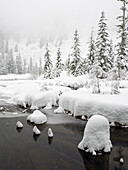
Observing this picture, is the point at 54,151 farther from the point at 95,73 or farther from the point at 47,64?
the point at 47,64

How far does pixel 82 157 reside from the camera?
18.2 feet

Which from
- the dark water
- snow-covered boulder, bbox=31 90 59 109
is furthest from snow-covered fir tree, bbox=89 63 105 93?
the dark water

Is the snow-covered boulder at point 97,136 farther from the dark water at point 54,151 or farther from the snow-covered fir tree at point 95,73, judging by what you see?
the snow-covered fir tree at point 95,73

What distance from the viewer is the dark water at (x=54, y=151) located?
5.11 metres

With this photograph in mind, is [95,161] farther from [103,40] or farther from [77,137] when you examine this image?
[103,40]

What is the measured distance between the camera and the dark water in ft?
16.8

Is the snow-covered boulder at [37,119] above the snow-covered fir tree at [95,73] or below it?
below

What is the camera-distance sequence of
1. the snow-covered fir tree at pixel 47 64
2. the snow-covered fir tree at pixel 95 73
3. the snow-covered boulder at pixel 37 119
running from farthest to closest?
the snow-covered fir tree at pixel 47 64
the snow-covered fir tree at pixel 95 73
the snow-covered boulder at pixel 37 119

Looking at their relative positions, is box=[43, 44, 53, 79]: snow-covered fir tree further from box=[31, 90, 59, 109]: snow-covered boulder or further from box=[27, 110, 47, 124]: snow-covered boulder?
box=[27, 110, 47, 124]: snow-covered boulder

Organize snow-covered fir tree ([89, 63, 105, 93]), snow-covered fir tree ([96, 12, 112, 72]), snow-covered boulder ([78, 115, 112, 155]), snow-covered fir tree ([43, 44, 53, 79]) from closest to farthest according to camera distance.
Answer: snow-covered boulder ([78, 115, 112, 155]) → snow-covered fir tree ([89, 63, 105, 93]) → snow-covered fir tree ([96, 12, 112, 72]) → snow-covered fir tree ([43, 44, 53, 79])

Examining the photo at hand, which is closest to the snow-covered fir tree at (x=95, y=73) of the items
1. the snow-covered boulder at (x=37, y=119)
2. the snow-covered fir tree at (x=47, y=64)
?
the snow-covered boulder at (x=37, y=119)

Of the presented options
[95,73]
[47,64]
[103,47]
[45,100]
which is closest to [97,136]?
[45,100]

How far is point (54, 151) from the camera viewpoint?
19.8ft

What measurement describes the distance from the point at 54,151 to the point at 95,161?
5.49ft
